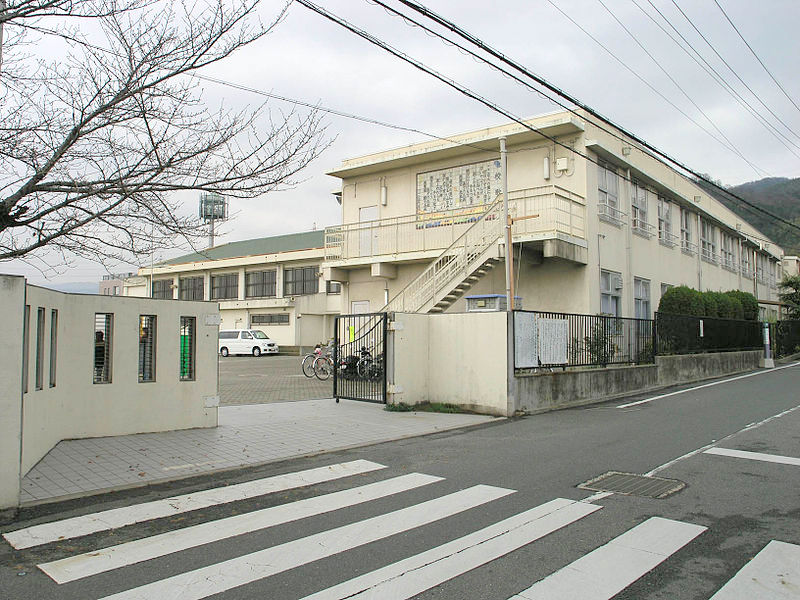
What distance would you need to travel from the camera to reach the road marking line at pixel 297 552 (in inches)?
162

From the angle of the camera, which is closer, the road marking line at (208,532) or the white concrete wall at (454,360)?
the road marking line at (208,532)

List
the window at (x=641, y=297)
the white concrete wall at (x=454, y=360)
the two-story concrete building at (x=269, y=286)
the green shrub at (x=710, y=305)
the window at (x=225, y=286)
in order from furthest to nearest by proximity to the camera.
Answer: the window at (x=225, y=286) → the two-story concrete building at (x=269, y=286) → the green shrub at (x=710, y=305) → the window at (x=641, y=297) → the white concrete wall at (x=454, y=360)

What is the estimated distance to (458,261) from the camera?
1883 cm

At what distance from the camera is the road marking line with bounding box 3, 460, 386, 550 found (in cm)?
532

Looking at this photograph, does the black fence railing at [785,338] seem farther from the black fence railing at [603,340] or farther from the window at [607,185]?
the black fence railing at [603,340]

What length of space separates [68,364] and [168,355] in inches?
61.3

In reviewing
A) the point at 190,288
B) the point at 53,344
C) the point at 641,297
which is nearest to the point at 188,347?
the point at 53,344

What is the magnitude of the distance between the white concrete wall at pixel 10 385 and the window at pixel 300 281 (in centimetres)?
3630

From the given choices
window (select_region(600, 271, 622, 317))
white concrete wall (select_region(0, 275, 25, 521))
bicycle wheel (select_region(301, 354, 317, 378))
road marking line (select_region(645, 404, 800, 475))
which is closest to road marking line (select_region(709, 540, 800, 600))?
road marking line (select_region(645, 404, 800, 475))

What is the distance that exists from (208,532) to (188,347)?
218 inches

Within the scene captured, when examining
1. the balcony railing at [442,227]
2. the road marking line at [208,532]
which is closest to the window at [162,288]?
the balcony railing at [442,227]

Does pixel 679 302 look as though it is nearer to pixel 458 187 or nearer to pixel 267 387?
pixel 458 187

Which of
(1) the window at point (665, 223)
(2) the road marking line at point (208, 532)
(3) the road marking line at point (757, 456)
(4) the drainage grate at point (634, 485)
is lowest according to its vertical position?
(2) the road marking line at point (208, 532)

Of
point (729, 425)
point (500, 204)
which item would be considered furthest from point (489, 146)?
point (729, 425)
